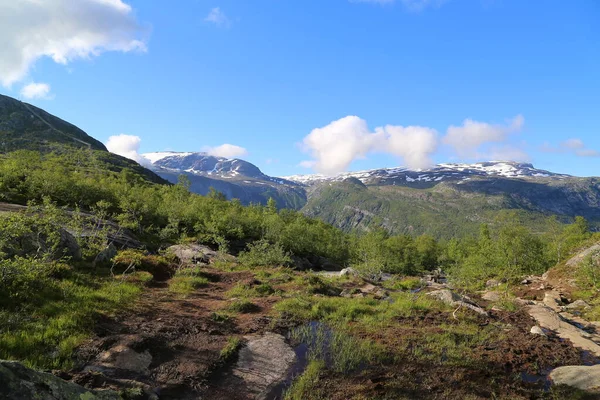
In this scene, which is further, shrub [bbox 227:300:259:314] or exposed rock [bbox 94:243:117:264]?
exposed rock [bbox 94:243:117:264]

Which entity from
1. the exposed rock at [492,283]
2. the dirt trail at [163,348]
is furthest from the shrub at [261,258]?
the exposed rock at [492,283]

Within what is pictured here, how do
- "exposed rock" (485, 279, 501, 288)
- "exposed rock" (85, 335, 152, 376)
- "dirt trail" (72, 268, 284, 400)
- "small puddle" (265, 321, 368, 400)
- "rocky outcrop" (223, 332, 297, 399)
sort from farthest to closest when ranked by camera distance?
1. "exposed rock" (485, 279, 501, 288)
2. "small puddle" (265, 321, 368, 400)
3. "rocky outcrop" (223, 332, 297, 399)
4. "exposed rock" (85, 335, 152, 376)
5. "dirt trail" (72, 268, 284, 400)

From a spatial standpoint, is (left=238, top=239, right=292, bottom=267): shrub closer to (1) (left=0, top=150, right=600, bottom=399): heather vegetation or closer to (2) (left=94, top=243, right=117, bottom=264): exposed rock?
(1) (left=0, top=150, right=600, bottom=399): heather vegetation

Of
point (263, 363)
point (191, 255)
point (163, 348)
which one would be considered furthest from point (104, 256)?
point (263, 363)

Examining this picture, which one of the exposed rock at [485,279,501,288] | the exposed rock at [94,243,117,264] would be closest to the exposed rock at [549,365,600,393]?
the exposed rock at [94,243,117,264]

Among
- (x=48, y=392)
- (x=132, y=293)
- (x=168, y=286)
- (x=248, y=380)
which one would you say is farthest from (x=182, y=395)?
(x=168, y=286)

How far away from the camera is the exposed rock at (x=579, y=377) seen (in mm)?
12766

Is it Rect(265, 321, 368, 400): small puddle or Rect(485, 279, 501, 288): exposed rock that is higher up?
Rect(265, 321, 368, 400): small puddle

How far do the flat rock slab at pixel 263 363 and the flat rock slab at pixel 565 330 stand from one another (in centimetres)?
1809

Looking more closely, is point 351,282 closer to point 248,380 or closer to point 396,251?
point 248,380

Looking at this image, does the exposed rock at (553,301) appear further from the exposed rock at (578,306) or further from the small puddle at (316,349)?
the small puddle at (316,349)

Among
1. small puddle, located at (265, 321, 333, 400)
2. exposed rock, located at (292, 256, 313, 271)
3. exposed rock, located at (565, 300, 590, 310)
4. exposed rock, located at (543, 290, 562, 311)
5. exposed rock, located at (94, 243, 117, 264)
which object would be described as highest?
exposed rock, located at (94, 243, 117, 264)

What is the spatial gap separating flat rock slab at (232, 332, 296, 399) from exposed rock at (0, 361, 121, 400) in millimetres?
6502

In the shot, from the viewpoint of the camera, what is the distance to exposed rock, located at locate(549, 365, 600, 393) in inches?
503
